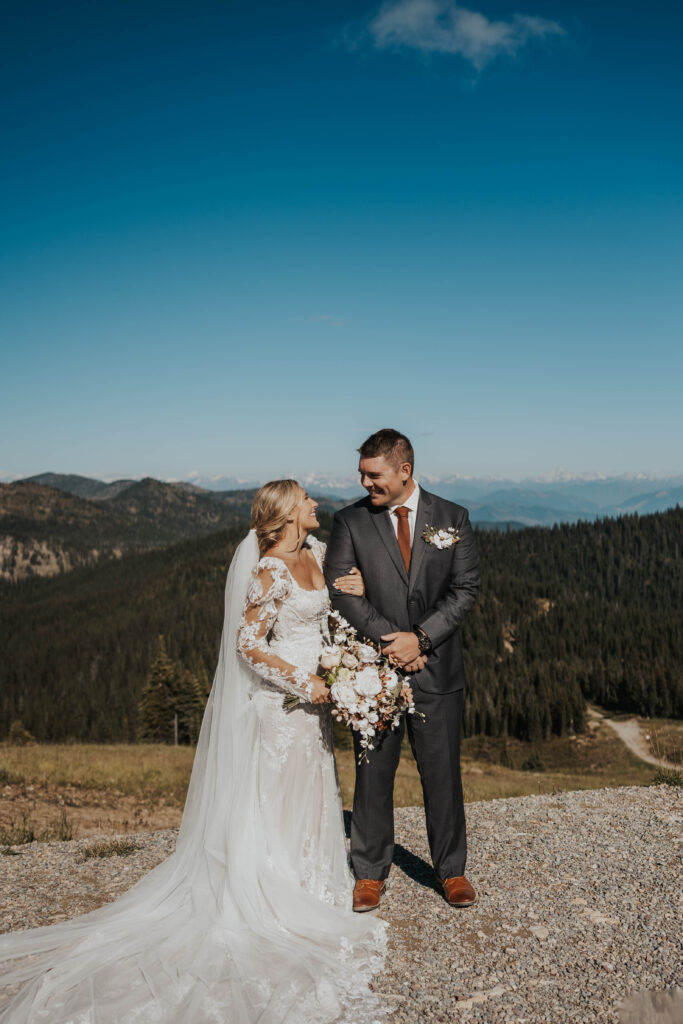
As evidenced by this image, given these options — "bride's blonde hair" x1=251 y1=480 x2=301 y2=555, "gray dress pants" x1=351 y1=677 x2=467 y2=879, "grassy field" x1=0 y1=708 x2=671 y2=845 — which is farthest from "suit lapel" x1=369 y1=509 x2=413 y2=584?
"grassy field" x1=0 y1=708 x2=671 y2=845

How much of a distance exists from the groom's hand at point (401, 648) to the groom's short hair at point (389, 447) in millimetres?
1583

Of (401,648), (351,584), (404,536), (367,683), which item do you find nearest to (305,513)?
(351,584)

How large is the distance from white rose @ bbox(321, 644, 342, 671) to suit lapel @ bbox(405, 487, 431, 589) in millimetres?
959

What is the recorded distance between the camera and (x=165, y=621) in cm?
13775

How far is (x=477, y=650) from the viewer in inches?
4481

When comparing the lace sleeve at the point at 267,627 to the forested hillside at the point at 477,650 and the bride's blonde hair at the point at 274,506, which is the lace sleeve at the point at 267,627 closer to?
the bride's blonde hair at the point at 274,506

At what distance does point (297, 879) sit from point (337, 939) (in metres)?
0.69

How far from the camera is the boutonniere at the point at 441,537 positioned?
639cm

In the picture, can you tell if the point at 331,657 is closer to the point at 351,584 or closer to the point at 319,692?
the point at 319,692

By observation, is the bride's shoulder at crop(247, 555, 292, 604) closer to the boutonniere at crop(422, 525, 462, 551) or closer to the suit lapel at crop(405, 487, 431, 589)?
the suit lapel at crop(405, 487, 431, 589)

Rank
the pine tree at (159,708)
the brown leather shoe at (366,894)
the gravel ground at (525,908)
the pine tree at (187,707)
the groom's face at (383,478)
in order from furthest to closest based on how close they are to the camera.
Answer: the pine tree at (187,707) → the pine tree at (159,708) → the brown leather shoe at (366,894) → the groom's face at (383,478) → the gravel ground at (525,908)

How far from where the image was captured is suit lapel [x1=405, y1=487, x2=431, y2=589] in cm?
646

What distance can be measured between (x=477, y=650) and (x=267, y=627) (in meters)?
113

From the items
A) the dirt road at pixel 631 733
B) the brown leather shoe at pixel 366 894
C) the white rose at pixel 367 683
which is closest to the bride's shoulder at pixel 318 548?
the white rose at pixel 367 683
